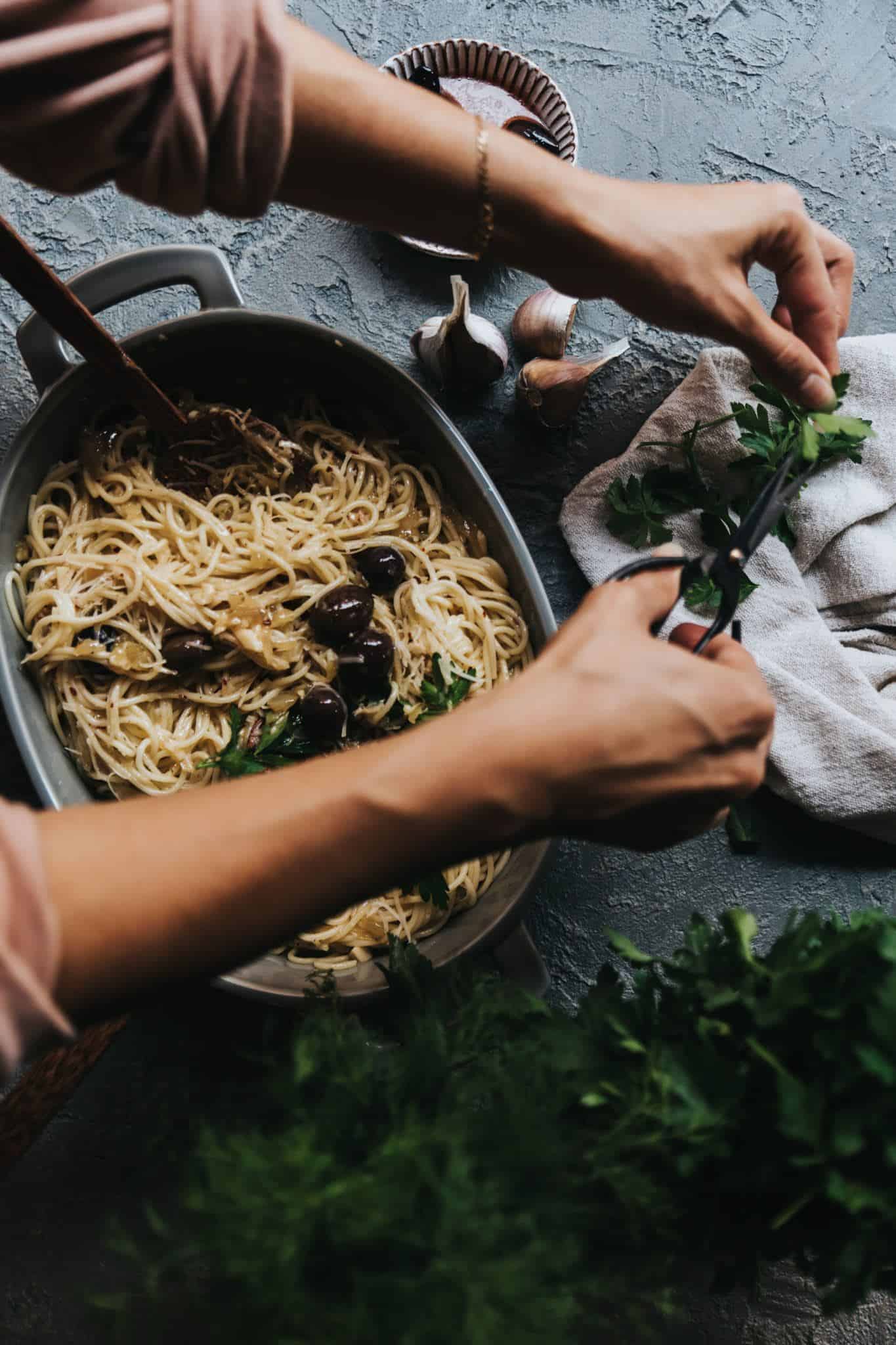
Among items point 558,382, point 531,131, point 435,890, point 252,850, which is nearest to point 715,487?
point 558,382

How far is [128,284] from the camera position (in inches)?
54.3

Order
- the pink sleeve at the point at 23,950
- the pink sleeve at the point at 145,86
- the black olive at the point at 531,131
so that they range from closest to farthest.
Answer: the pink sleeve at the point at 23,950 → the pink sleeve at the point at 145,86 → the black olive at the point at 531,131

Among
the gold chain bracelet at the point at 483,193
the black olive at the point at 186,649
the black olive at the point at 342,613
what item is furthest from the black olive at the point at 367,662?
the gold chain bracelet at the point at 483,193

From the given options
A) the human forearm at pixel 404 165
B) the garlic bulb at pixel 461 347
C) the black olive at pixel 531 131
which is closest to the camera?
the human forearm at pixel 404 165

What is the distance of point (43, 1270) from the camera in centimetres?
144

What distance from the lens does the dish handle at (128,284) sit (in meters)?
1.37

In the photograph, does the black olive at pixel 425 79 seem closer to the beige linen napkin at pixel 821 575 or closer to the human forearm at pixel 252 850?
the beige linen napkin at pixel 821 575

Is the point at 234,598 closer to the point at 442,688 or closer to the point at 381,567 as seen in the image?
the point at 381,567

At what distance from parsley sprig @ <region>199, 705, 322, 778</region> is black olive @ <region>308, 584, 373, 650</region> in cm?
14

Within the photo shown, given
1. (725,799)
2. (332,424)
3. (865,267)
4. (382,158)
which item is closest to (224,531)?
(332,424)

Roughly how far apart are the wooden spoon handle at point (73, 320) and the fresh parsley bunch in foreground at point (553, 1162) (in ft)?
2.96

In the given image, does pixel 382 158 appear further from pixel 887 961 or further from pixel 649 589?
pixel 887 961

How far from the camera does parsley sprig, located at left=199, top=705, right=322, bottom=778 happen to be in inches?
55.6

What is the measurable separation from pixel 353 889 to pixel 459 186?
807mm
